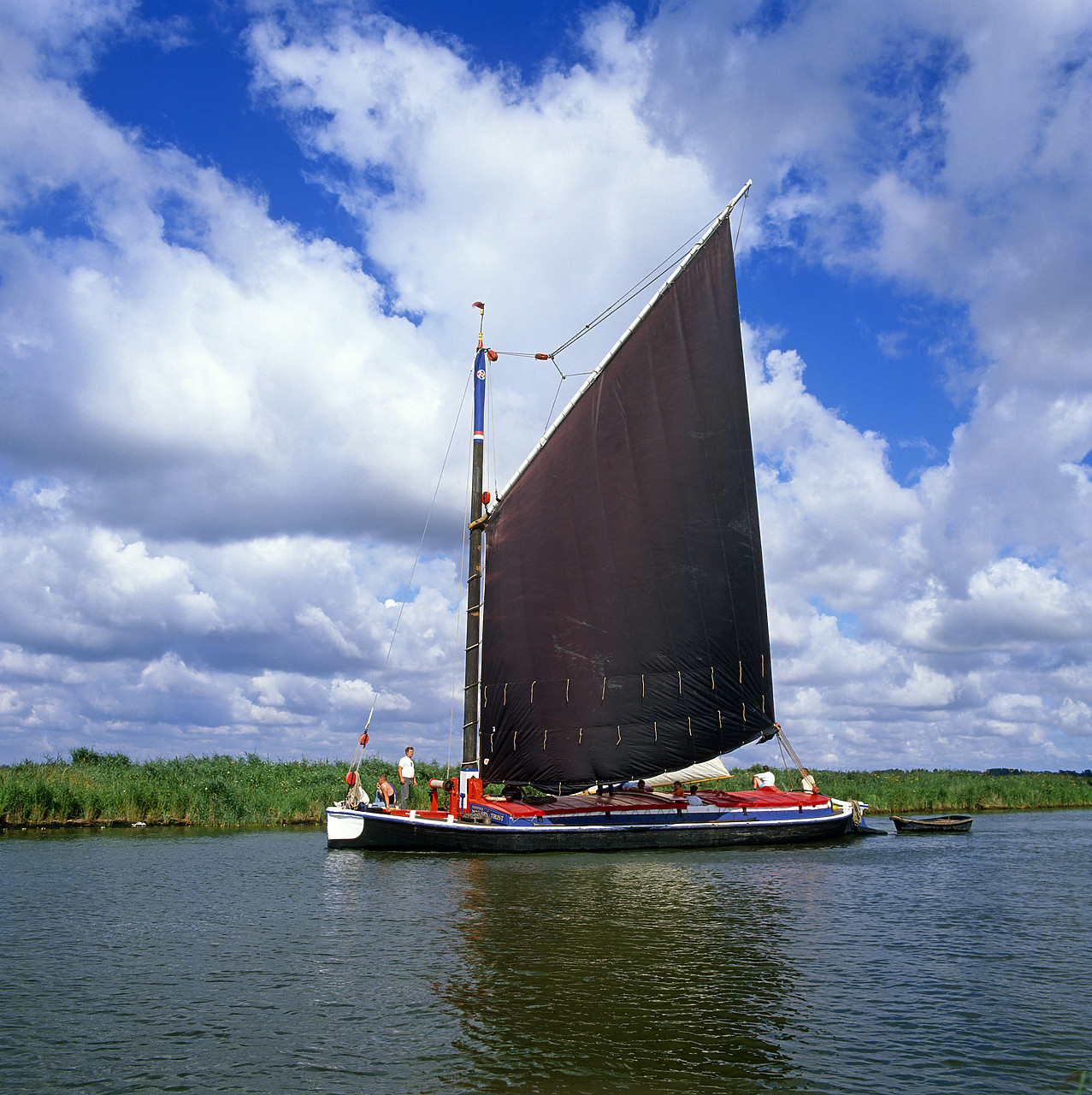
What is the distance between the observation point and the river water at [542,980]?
27.7ft

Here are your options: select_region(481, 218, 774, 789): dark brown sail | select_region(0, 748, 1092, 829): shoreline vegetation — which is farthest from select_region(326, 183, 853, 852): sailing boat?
select_region(0, 748, 1092, 829): shoreline vegetation

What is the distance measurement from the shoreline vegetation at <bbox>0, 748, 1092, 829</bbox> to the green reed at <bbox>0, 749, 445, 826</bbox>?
0.11 ft

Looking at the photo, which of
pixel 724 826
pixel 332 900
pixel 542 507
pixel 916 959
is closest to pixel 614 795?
pixel 724 826

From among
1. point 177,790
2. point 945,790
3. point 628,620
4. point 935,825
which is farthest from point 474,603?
point 945,790

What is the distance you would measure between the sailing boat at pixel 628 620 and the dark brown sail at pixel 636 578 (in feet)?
0.17

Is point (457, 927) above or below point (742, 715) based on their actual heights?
below

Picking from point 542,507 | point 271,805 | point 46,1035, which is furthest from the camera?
point 271,805

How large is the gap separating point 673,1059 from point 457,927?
6771 millimetres

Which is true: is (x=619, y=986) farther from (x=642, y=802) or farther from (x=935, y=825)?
(x=935, y=825)

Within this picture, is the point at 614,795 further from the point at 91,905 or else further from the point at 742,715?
the point at 91,905

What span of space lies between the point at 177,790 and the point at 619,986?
89.5 ft

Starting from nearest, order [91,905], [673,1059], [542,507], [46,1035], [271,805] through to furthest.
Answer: [673,1059] → [46,1035] → [91,905] → [542,507] → [271,805]

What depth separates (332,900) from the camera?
57.2 feet

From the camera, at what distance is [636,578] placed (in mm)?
25922
